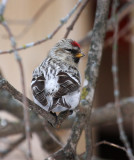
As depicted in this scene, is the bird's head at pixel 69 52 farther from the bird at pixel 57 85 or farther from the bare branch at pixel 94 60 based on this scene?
the bare branch at pixel 94 60

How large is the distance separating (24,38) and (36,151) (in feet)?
3.97

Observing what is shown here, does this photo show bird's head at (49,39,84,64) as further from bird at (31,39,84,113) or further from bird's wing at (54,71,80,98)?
bird's wing at (54,71,80,98)

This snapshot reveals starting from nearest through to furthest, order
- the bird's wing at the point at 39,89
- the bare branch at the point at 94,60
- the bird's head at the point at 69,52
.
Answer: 1. the bird's wing at the point at 39,89
2. the bare branch at the point at 94,60
3. the bird's head at the point at 69,52

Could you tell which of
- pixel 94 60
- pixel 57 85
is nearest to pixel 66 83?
pixel 57 85

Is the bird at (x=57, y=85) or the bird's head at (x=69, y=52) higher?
the bird's head at (x=69, y=52)

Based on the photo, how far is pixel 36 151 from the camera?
11.1ft

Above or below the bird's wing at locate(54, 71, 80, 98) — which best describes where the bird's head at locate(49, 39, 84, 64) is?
above

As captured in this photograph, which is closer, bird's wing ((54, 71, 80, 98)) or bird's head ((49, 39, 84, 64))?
bird's wing ((54, 71, 80, 98))

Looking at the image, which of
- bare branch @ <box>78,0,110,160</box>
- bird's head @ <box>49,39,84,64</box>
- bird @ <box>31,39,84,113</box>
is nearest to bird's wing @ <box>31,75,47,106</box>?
bird @ <box>31,39,84,113</box>

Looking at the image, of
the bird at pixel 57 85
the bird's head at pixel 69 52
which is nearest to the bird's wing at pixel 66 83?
the bird at pixel 57 85

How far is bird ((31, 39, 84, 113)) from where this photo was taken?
1.44 meters

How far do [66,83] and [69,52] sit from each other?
1.57 feet

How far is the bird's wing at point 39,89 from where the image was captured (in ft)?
4.68

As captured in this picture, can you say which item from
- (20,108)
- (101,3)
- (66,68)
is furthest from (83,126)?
(20,108)
